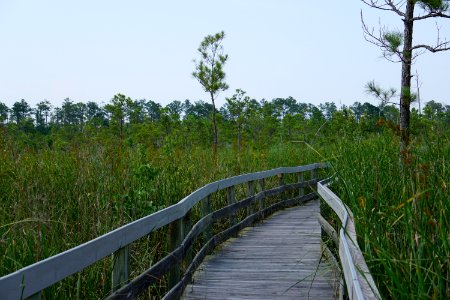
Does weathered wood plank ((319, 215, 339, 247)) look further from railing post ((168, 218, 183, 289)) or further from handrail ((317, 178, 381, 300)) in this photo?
railing post ((168, 218, 183, 289))

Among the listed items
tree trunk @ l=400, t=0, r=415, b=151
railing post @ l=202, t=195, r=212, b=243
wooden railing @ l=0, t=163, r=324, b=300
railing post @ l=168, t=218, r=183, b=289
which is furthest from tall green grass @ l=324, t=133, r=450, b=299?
tree trunk @ l=400, t=0, r=415, b=151

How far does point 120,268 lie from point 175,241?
151 centimetres

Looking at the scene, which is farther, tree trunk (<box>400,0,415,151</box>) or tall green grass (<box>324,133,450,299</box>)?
tree trunk (<box>400,0,415,151</box>)

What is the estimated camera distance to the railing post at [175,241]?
4.83 metres

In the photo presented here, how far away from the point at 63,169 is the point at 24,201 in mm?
1477

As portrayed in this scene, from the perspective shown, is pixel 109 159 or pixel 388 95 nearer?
pixel 109 159

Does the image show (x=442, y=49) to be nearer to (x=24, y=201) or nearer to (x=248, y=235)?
(x=248, y=235)

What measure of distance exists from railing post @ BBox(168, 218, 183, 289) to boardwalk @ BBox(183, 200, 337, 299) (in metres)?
0.37

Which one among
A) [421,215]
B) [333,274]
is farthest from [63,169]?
[421,215]

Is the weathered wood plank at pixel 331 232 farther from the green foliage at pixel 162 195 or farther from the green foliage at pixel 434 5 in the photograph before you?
the green foliage at pixel 434 5

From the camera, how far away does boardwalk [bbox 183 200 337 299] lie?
5.24m

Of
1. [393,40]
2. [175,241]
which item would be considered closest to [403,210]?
[175,241]

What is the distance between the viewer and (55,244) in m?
4.10

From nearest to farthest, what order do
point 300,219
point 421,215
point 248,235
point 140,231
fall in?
point 421,215, point 140,231, point 248,235, point 300,219
